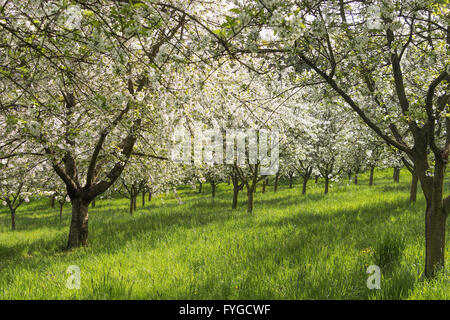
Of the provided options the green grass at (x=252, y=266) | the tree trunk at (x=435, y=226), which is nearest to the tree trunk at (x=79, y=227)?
the green grass at (x=252, y=266)

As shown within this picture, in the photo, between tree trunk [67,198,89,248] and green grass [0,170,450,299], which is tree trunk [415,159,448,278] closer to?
green grass [0,170,450,299]

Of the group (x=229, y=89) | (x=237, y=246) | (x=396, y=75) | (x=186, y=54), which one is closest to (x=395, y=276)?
(x=396, y=75)

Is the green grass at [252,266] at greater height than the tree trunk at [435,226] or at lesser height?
lesser

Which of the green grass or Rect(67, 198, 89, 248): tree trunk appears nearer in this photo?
the green grass

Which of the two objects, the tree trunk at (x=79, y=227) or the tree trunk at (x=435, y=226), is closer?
the tree trunk at (x=435, y=226)

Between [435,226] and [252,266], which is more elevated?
[435,226]

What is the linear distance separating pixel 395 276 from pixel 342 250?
4.69 ft

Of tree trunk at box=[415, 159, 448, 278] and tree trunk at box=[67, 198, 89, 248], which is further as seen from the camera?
tree trunk at box=[67, 198, 89, 248]

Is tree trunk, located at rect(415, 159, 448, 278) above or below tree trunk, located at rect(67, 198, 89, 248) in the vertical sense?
above

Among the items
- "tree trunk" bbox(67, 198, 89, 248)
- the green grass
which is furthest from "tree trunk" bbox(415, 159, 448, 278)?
"tree trunk" bbox(67, 198, 89, 248)

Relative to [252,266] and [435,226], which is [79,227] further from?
[435,226]

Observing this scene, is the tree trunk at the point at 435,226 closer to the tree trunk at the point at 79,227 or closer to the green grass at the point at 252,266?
the green grass at the point at 252,266

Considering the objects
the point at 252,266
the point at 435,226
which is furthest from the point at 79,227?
the point at 435,226
